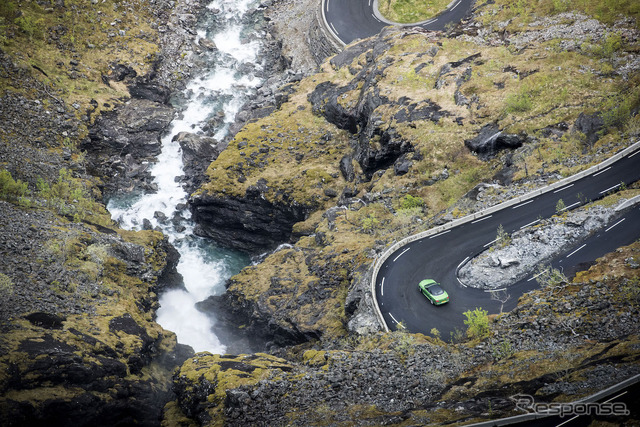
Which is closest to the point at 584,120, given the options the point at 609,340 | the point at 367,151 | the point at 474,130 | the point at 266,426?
the point at 474,130

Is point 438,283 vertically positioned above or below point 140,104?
below

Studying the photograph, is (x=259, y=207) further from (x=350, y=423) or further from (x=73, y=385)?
(x=350, y=423)

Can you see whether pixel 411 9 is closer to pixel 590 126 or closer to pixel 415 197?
pixel 590 126

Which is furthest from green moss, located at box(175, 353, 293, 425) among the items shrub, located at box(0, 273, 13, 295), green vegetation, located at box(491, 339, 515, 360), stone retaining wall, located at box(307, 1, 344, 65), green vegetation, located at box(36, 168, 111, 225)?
stone retaining wall, located at box(307, 1, 344, 65)

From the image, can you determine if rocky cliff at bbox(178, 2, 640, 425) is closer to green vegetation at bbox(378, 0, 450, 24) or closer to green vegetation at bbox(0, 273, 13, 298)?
green vegetation at bbox(378, 0, 450, 24)

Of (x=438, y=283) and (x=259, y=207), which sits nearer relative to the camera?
(x=438, y=283)
